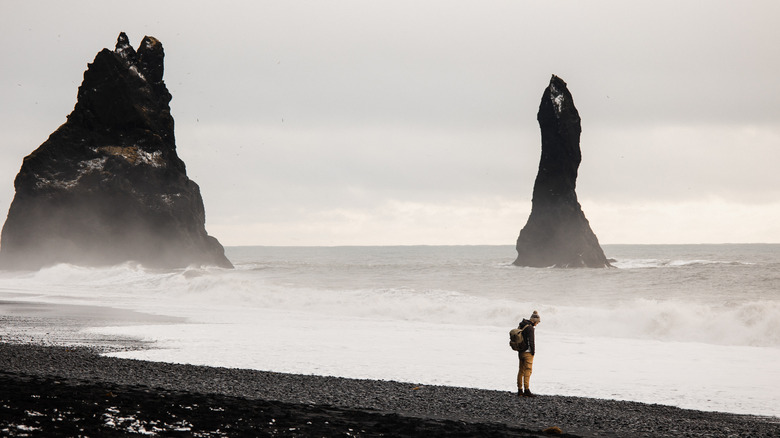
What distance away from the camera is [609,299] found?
38656 millimetres

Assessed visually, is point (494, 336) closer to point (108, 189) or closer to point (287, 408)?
point (287, 408)

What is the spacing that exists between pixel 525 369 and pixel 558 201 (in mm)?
67852

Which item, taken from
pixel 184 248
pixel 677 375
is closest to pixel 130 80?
pixel 184 248

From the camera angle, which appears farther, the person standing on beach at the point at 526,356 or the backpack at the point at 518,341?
the backpack at the point at 518,341

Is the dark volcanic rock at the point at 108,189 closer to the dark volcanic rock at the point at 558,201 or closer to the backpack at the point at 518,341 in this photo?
the dark volcanic rock at the point at 558,201

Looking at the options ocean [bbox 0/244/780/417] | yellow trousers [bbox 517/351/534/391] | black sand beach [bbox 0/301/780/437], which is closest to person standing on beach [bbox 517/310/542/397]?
yellow trousers [bbox 517/351/534/391]

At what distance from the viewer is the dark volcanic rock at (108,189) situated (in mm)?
73375

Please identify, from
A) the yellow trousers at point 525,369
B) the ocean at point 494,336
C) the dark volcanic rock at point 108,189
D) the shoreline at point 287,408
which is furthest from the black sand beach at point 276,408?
the dark volcanic rock at point 108,189

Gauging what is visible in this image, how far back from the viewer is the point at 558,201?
79.1 metres

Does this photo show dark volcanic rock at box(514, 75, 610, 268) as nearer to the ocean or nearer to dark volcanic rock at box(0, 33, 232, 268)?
the ocean

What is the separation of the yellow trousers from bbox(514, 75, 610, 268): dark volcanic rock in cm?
6218

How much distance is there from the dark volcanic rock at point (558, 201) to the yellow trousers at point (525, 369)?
6218cm

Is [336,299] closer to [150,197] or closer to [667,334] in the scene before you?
[667,334]

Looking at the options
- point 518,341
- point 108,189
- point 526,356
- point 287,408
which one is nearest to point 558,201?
point 108,189
